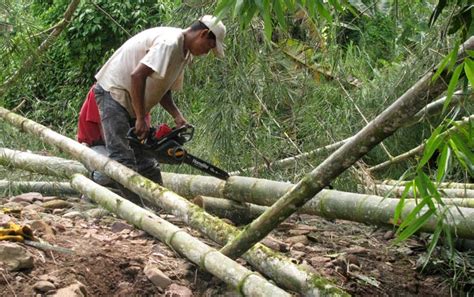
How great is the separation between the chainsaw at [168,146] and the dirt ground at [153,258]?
1.31 feet

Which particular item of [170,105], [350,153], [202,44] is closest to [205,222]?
[350,153]

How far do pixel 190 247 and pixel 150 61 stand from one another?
4.70ft

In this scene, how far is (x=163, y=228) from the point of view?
10.9 feet

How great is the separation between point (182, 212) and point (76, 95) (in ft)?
23.1

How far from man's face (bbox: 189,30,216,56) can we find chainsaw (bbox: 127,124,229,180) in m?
0.52

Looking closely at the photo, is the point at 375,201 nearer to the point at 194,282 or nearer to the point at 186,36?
the point at 194,282

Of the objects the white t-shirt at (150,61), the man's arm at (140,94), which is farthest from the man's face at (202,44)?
the man's arm at (140,94)

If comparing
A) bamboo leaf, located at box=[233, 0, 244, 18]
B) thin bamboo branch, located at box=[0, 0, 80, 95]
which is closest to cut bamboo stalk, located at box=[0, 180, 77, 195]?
thin bamboo branch, located at box=[0, 0, 80, 95]

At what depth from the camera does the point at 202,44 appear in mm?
4105

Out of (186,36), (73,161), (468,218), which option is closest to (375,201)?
(468,218)

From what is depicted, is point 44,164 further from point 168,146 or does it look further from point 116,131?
point 168,146

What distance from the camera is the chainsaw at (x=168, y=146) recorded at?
4180 mm

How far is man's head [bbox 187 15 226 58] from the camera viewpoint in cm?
406

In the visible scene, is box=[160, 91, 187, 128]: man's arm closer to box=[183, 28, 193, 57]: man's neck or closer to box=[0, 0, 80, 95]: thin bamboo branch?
box=[183, 28, 193, 57]: man's neck
